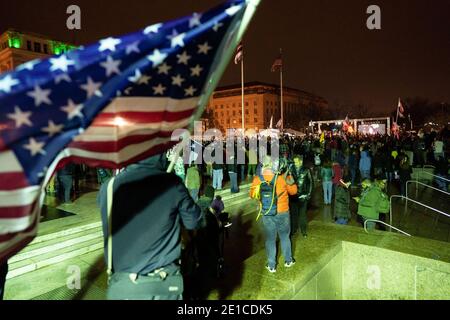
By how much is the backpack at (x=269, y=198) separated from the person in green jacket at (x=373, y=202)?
3.21 metres

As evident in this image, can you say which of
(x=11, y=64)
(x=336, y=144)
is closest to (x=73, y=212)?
(x=336, y=144)

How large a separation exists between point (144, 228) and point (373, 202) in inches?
234

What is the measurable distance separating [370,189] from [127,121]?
6186mm

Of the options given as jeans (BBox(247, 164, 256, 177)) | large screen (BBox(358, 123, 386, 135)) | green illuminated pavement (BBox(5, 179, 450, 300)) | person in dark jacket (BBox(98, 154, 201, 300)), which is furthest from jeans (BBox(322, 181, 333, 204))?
large screen (BBox(358, 123, 386, 135))

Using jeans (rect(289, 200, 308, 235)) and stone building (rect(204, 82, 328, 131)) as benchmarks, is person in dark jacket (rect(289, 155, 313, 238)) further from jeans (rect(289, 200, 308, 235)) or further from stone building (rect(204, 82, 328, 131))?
stone building (rect(204, 82, 328, 131))

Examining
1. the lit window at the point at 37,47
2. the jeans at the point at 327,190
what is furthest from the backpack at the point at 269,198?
the lit window at the point at 37,47

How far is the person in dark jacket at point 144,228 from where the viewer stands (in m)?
2.48

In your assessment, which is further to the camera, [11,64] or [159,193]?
[11,64]

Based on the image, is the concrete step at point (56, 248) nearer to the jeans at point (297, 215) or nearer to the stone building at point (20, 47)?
the jeans at point (297, 215)

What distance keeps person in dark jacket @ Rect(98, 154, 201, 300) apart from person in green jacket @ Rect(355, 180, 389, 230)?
5.63m

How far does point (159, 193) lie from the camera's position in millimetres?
2488

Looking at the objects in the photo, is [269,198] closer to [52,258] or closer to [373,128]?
[52,258]

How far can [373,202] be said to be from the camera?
7066mm

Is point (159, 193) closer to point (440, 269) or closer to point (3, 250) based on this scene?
point (3, 250)
